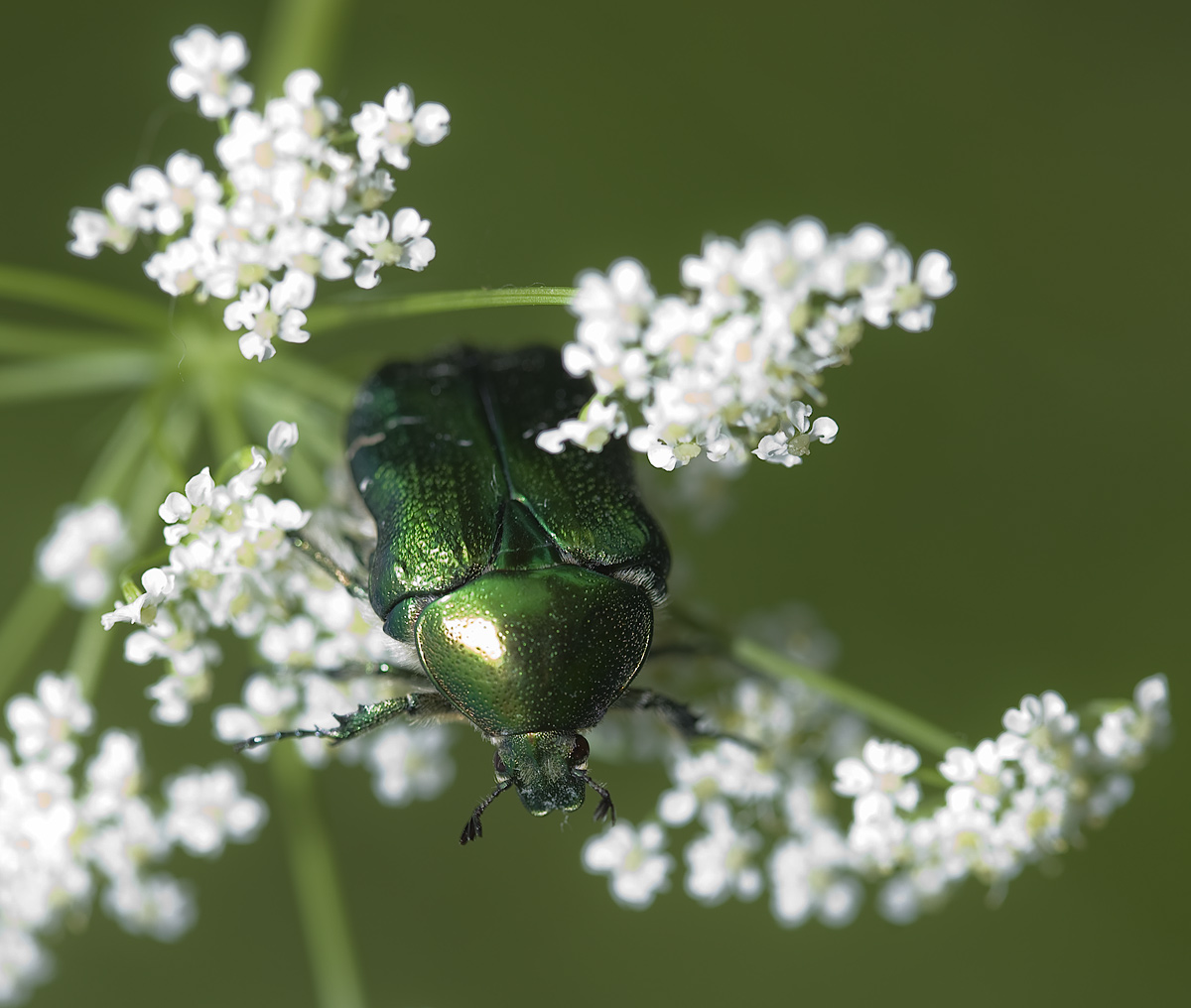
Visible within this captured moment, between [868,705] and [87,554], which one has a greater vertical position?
[87,554]

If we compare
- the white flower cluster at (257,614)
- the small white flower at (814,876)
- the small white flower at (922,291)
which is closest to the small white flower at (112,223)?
the white flower cluster at (257,614)

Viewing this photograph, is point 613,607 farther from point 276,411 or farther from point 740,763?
point 276,411

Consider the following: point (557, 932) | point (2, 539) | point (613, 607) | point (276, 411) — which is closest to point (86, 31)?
point (2, 539)

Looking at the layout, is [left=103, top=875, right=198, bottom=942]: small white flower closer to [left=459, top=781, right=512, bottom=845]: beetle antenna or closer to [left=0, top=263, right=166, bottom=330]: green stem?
[left=459, top=781, right=512, bottom=845]: beetle antenna

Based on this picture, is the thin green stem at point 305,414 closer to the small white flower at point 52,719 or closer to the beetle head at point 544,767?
the small white flower at point 52,719

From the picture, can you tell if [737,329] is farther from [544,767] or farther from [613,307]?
[544,767]

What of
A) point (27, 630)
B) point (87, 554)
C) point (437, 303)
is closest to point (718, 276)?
point (437, 303)
